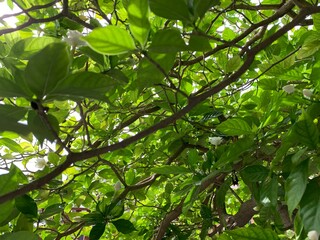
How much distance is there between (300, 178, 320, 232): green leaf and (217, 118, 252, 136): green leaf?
0.67ft

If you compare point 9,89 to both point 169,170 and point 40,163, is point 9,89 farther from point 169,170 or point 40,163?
point 40,163

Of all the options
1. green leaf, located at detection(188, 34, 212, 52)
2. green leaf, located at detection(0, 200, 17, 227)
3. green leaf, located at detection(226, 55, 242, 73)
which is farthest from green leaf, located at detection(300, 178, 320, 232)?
green leaf, located at detection(0, 200, 17, 227)

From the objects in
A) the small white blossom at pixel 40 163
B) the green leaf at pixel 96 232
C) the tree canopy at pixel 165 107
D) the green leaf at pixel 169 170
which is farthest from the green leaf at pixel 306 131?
the small white blossom at pixel 40 163

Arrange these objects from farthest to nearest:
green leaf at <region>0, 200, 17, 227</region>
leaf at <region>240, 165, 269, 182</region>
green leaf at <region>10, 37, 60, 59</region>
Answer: leaf at <region>240, 165, 269, 182</region>
green leaf at <region>0, 200, 17, 227</region>
green leaf at <region>10, 37, 60, 59</region>

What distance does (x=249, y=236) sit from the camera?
77 centimetres

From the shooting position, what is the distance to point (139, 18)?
1.75 feet

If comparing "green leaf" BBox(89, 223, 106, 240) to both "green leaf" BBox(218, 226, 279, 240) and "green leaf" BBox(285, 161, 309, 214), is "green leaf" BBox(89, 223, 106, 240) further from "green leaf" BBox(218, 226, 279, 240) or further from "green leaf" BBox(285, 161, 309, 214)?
"green leaf" BBox(285, 161, 309, 214)

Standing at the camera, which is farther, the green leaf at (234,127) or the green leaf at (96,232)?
the green leaf at (96,232)

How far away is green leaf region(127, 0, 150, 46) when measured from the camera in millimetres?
523

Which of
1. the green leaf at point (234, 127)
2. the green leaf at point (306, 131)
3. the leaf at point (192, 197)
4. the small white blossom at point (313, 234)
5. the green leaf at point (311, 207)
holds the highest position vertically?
the green leaf at point (234, 127)

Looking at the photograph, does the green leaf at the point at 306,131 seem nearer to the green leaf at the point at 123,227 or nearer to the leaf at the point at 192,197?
the leaf at the point at 192,197

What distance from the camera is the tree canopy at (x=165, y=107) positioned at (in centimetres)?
55

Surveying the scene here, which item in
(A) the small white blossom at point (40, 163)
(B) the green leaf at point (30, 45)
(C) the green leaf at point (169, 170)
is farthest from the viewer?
(A) the small white blossom at point (40, 163)

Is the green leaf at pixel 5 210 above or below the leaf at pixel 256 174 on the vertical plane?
above
